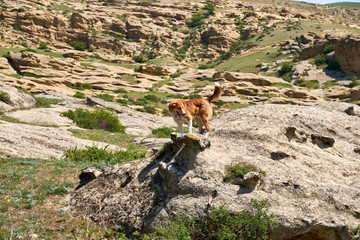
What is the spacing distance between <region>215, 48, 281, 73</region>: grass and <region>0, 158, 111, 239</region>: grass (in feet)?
234

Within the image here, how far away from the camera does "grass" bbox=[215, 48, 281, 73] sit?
255ft

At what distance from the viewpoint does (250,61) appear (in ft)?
269

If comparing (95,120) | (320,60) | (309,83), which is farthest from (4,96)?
(320,60)

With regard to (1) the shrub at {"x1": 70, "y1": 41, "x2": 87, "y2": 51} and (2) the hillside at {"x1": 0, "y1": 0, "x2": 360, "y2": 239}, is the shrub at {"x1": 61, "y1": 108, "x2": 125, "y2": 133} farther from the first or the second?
(1) the shrub at {"x1": 70, "y1": 41, "x2": 87, "y2": 51}

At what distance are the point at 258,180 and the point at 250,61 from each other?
268 feet

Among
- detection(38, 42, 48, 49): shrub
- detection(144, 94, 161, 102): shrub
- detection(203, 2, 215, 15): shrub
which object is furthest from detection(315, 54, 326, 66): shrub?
detection(203, 2, 215, 15): shrub

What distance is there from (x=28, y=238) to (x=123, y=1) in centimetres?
13253

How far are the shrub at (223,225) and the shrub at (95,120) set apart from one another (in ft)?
59.6

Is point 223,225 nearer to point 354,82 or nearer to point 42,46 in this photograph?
point 354,82

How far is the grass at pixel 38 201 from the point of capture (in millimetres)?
5590

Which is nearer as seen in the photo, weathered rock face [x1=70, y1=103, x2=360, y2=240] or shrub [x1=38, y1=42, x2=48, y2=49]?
weathered rock face [x1=70, y1=103, x2=360, y2=240]

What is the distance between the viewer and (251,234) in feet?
16.0

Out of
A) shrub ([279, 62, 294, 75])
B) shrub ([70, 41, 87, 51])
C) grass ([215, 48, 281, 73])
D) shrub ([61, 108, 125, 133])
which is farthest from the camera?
shrub ([70, 41, 87, 51])

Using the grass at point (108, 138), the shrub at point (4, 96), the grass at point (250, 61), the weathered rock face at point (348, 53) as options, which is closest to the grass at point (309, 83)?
the weathered rock face at point (348, 53)
